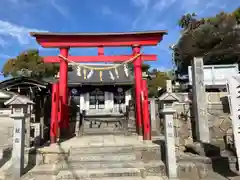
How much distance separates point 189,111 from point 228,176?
12.0ft

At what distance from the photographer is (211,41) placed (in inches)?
736

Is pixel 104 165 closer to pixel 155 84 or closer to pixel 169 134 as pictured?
pixel 169 134

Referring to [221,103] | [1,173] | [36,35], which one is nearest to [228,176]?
[221,103]

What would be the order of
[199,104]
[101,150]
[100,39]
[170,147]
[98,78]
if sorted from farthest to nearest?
[98,78]
[100,39]
[199,104]
[101,150]
[170,147]

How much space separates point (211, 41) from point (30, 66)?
70.0 ft

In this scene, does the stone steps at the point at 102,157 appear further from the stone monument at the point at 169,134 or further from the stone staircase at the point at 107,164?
the stone monument at the point at 169,134

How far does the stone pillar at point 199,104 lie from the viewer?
7988mm

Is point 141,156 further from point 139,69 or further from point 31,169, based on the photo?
point 139,69

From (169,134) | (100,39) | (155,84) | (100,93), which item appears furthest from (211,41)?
(169,134)

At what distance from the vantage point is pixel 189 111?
919 centimetres

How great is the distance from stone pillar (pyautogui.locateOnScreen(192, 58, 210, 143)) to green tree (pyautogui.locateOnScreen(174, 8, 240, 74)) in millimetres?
11099

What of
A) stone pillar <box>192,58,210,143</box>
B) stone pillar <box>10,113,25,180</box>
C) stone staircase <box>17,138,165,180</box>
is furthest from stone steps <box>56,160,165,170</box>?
stone pillar <box>192,58,210,143</box>

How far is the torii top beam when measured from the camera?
8961 mm

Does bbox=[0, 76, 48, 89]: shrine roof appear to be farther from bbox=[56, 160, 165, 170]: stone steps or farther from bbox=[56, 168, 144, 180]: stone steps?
bbox=[56, 168, 144, 180]: stone steps
